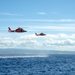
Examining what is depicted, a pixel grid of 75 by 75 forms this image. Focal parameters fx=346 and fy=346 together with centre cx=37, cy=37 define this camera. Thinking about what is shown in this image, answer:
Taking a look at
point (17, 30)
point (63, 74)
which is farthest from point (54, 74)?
point (17, 30)

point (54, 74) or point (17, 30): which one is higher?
point (17, 30)

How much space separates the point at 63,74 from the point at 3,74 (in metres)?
19.9

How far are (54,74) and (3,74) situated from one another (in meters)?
16.9

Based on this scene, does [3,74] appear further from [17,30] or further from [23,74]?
[17,30]

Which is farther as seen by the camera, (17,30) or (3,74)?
(3,74)

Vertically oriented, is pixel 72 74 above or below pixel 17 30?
below

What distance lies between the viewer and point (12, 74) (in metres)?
113

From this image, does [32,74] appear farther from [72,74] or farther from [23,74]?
[72,74]

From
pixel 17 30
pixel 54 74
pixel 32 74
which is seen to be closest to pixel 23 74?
pixel 32 74

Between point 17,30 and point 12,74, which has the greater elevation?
point 17,30

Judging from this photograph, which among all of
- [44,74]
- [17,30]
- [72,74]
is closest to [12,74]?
[44,74]

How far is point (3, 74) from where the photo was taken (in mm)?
113750

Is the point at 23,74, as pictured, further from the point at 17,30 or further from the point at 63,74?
the point at 17,30

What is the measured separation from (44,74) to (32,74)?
423 centimetres
